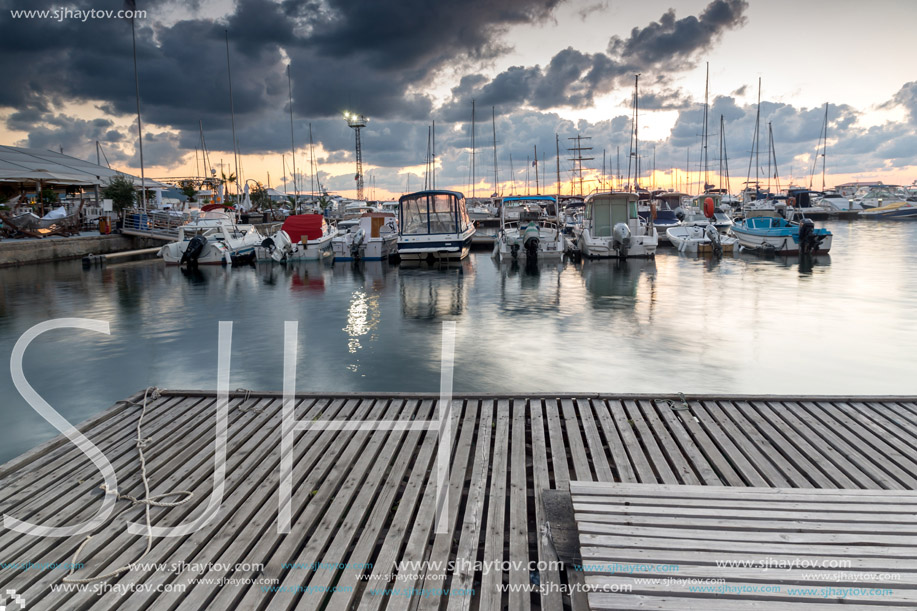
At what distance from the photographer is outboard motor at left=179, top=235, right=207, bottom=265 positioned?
27.5 meters

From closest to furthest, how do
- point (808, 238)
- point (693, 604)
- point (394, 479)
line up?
1. point (693, 604)
2. point (394, 479)
3. point (808, 238)

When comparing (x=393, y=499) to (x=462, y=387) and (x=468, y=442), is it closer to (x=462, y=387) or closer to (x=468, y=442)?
(x=468, y=442)

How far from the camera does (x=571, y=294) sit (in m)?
18.1

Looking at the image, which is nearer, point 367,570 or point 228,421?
point 367,570

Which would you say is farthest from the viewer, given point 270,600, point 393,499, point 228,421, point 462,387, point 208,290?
point 208,290

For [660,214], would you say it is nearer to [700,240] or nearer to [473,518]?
[700,240]

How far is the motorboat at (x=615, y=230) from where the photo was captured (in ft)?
86.1

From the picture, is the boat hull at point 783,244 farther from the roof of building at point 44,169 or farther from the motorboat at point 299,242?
the roof of building at point 44,169

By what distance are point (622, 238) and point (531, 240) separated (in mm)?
4248

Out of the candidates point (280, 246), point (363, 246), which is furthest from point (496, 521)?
point (280, 246)

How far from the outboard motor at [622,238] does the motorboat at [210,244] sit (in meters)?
18.0

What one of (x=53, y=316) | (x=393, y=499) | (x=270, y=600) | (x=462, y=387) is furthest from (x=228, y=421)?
(x=53, y=316)

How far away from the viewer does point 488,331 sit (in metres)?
12.9

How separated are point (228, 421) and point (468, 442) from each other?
8.05 feet
